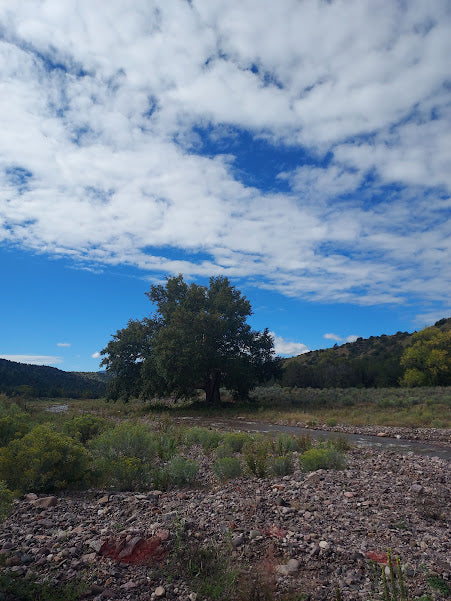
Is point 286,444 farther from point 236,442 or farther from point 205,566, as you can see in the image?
point 205,566

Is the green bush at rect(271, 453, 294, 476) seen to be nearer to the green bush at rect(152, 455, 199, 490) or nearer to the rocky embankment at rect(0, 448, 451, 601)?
the rocky embankment at rect(0, 448, 451, 601)

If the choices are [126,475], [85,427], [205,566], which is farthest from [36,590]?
[85,427]

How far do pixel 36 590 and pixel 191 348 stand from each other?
27903mm

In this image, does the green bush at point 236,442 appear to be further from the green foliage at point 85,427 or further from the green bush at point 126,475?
the green foliage at point 85,427

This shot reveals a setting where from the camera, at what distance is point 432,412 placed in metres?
25.8

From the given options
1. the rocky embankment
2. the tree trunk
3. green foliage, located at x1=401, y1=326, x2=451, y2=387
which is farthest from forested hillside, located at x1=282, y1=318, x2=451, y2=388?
the rocky embankment

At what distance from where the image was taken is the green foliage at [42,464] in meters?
7.96

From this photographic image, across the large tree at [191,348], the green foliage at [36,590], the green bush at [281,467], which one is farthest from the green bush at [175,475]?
the large tree at [191,348]

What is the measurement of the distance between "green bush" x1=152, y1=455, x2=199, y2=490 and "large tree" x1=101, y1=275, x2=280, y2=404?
2281 centimetres

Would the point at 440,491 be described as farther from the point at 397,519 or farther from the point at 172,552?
the point at 172,552

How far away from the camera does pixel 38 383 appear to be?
68.9 metres

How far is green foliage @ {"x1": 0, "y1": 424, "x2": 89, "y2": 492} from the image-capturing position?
313 inches

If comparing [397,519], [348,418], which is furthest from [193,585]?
[348,418]

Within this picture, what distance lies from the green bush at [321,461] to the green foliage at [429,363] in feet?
164
